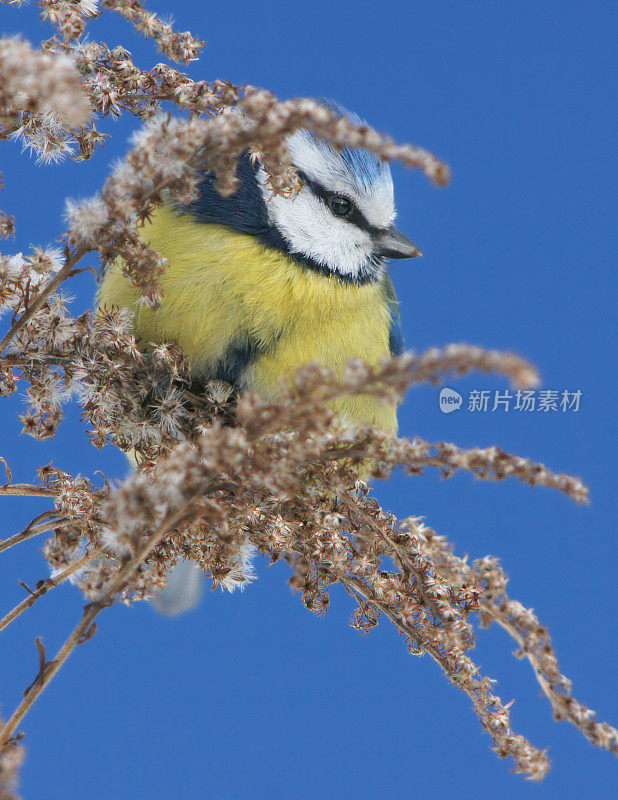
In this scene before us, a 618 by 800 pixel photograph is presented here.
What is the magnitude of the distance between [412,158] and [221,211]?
22.4 inches

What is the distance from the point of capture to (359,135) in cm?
47

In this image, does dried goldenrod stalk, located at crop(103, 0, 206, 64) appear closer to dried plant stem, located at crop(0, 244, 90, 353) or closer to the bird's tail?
dried plant stem, located at crop(0, 244, 90, 353)

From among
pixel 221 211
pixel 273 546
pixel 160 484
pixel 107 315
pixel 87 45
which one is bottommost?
pixel 160 484

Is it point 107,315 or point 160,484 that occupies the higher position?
point 107,315

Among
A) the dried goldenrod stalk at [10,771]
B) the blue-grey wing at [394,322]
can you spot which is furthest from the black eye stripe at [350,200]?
the dried goldenrod stalk at [10,771]

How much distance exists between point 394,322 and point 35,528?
0.66m

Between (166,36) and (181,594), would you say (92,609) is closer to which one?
(166,36)

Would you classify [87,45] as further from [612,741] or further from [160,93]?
[612,741]

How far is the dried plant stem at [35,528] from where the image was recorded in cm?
73

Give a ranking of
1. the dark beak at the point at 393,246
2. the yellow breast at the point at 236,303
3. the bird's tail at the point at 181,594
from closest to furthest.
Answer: the yellow breast at the point at 236,303
the dark beak at the point at 393,246
the bird's tail at the point at 181,594

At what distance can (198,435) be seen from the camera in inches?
32.3

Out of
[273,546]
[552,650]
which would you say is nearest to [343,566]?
[273,546]

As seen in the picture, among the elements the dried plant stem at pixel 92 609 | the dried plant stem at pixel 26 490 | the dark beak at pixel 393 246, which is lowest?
the dried plant stem at pixel 92 609

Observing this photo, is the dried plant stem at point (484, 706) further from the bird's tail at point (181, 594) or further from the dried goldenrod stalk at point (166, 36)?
the bird's tail at point (181, 594)
